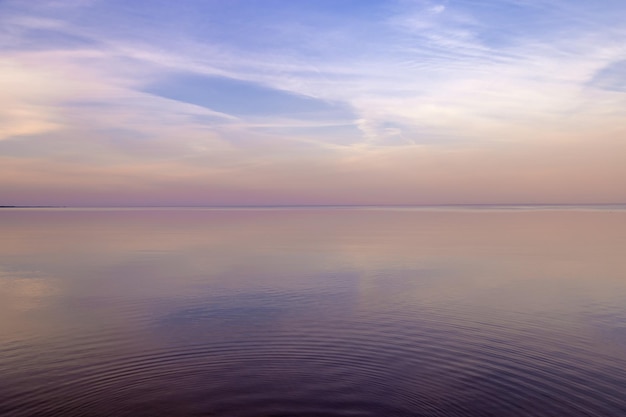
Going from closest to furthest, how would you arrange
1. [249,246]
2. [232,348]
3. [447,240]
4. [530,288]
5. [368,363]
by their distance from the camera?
[368,363], [232,348], [530,288], [249,246], [447,240]

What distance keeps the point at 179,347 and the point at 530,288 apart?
1974cm

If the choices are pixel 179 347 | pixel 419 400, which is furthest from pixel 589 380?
pixel 179 347

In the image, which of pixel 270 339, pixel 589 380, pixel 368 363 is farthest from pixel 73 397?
pixel 589 380

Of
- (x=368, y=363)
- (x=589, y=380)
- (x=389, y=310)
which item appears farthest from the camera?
(x=389, y=310)

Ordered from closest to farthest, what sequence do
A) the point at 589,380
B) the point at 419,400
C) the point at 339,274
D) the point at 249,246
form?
1. the point at 419,400
2. the point at 589,380
3. the point at 339,274
4. the point at 249,246

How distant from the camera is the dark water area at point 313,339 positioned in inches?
493

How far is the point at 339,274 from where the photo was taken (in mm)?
31812

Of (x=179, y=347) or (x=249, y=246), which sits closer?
(x=179, y=347)

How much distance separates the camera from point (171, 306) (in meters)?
22.8

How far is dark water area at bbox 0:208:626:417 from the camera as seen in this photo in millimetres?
12531

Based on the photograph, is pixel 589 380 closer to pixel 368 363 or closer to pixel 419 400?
pixel 419 400

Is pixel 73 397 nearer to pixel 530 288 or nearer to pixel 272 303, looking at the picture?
pixel 272 303

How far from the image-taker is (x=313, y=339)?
695 inches

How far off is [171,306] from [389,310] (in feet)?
33.2
